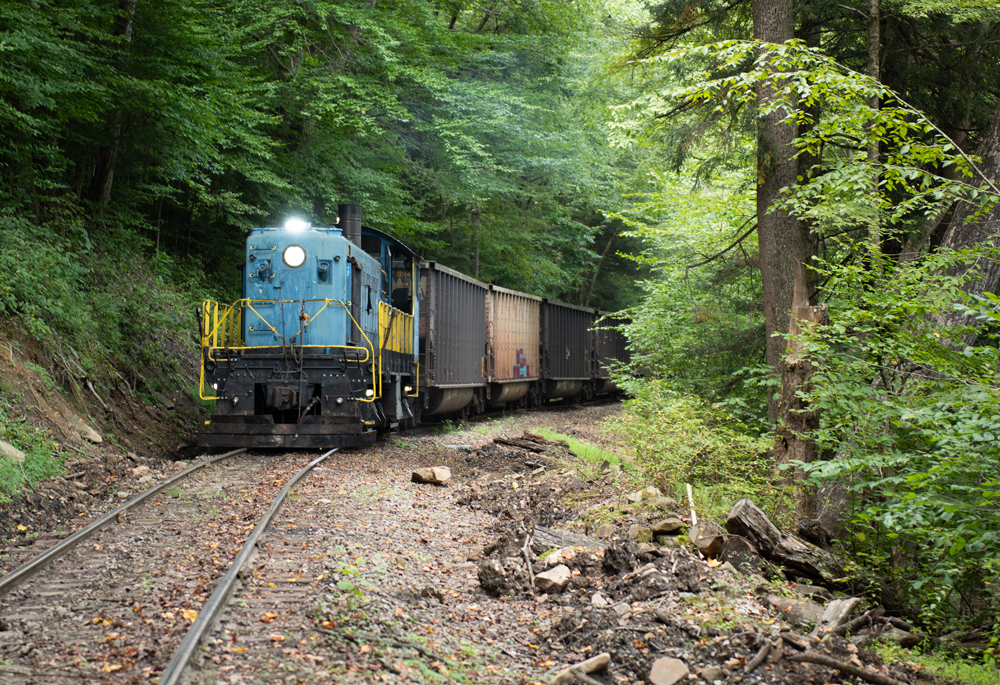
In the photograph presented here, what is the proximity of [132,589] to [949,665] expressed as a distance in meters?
5.06

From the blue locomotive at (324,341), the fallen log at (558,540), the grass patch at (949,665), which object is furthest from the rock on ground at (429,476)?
the grass patch at (949,665)

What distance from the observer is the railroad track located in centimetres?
378

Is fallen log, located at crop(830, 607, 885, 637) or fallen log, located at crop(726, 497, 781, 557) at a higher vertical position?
fallen log, located at crop(726, 497, 781, 557)

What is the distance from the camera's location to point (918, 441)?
598 cm

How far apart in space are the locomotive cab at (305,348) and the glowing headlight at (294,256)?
0.05 feet

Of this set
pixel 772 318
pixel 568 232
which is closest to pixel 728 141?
pixel 772 318

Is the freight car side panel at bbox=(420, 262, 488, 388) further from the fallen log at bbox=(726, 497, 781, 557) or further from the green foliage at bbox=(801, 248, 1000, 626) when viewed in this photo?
the fallen log at bbox=(726, 497, 781, 557)

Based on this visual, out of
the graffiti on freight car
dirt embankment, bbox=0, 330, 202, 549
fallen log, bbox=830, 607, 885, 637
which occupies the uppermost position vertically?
the graffiti on freight car

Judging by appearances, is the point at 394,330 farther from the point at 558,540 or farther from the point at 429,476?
the point at 558,540

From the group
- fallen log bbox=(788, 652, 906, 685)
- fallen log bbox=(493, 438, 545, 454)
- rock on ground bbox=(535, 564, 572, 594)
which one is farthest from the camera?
fallen log bbox=(493, 438, 545, 454)

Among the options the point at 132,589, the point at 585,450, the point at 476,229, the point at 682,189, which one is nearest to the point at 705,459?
the point at 585,450

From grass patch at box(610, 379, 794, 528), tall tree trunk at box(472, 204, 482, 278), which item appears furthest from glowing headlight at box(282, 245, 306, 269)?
tall tree trunk at box(472, 204, 482, 278)

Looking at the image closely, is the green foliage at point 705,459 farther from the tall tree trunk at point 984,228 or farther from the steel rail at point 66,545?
the steel rail at point 66,545

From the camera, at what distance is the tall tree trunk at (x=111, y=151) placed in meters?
12.6
